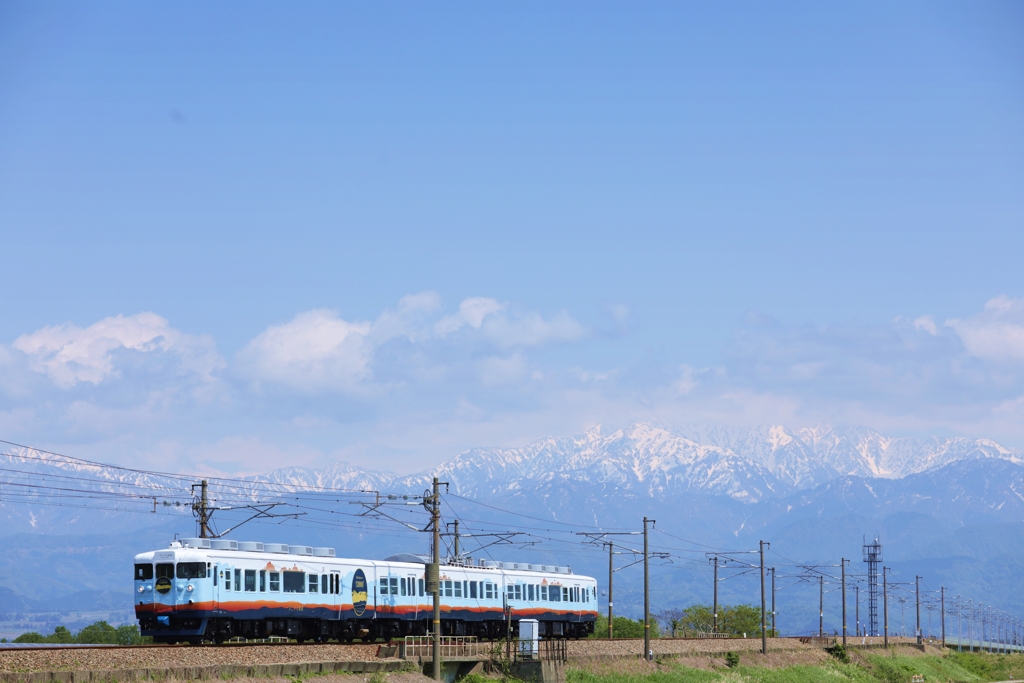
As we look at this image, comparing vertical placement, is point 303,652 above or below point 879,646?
above

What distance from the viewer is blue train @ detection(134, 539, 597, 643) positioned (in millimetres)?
48531

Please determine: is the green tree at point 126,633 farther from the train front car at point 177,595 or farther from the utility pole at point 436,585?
the utility pole at point 436,585

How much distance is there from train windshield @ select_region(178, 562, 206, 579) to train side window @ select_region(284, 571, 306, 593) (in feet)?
15.4

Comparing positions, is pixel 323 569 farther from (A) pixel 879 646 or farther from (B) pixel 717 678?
(A) pixel 879 646

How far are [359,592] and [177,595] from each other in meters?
9.82

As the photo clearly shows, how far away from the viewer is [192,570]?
4828 centimetres

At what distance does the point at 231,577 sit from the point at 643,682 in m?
23.8

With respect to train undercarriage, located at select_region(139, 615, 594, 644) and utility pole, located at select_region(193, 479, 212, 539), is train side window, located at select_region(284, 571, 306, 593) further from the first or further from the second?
utility pole, located at select_region(193, 479, 212, 539)

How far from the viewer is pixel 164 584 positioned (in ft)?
160

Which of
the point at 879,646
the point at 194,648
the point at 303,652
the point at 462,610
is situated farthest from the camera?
the point at 879,646

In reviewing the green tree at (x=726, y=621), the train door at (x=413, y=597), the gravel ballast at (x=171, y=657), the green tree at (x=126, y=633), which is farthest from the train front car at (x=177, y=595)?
the green tree at (x=726, y=621)

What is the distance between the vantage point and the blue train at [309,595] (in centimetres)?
4853

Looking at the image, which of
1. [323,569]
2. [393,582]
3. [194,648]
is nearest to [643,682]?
[393,582]

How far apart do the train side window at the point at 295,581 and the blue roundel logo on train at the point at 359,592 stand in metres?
3.18
